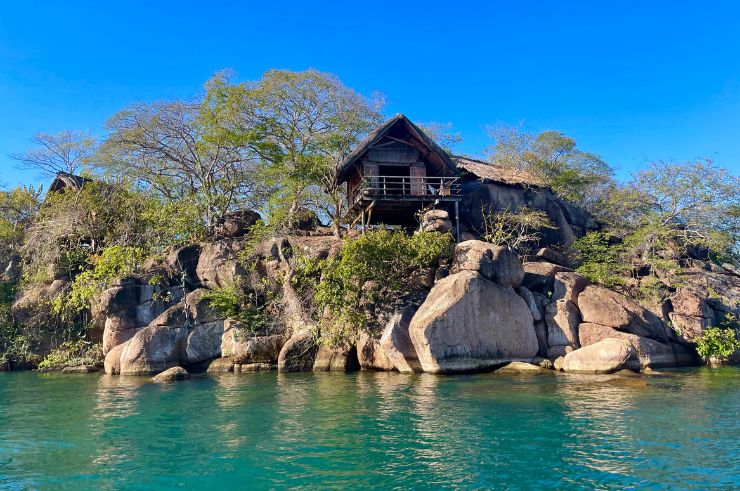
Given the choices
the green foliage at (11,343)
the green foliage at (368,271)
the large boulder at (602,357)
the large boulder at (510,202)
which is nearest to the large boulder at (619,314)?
the large boulder at (602,357)

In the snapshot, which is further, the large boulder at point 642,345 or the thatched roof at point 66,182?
the thatched roof at point 66,182

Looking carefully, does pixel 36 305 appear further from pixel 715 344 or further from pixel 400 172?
pixel 715 344

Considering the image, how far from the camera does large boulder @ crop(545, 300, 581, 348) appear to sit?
745 inches

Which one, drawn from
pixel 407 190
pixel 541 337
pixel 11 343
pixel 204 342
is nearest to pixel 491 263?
pixel 541 337

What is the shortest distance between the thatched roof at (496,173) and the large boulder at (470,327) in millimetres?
10099

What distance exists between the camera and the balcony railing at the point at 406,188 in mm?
23578

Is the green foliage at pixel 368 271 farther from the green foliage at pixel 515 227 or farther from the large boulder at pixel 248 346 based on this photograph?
the green foliage at pixel 515 227

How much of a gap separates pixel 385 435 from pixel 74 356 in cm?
1794

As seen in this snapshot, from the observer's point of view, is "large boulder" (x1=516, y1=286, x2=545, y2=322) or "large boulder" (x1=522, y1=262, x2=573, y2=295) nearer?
"large boulder" (x1=516, y1=286, x2=545, y2=322)

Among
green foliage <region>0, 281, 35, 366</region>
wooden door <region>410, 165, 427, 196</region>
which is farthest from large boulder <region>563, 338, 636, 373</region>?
green foliage <region>0, 281, 35, 366</region>

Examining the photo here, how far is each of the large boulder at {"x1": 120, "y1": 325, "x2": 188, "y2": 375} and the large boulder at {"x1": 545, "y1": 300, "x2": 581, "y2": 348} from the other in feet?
46.7

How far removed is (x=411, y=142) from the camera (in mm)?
25547

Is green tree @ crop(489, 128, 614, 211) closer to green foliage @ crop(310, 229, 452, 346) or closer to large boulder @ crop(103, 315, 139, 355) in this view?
green foliage @ crop(310, 229, 452, 346)

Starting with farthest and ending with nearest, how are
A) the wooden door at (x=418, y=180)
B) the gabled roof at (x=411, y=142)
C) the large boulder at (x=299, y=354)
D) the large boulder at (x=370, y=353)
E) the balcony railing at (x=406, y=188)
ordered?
the wooden door at (x=418, y=180) → the gabled roof at (x=411, y=142) → the balcony railing at (x=406, y=188) → the large boulder at (x=299, y=354) → the large boulder at (x=370, y=353)
